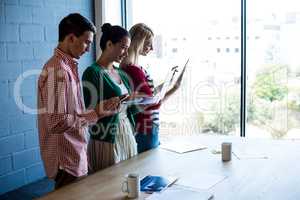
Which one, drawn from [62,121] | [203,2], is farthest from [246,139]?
[203,2]

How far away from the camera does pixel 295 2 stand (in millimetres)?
3512

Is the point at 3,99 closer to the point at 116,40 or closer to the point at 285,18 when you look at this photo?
the point at 116,40

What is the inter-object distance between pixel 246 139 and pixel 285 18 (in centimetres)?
139

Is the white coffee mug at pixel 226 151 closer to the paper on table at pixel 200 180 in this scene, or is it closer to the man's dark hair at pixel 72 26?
the paper on table at pixel 200 180

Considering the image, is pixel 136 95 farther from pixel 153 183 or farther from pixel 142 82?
pixel 153 183

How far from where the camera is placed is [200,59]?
403 centimetres

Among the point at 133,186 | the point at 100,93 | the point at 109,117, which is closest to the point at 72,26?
the point at 100,93

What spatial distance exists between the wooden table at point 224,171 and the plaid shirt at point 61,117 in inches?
6.0

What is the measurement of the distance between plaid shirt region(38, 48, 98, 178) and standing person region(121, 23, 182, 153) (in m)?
0.58

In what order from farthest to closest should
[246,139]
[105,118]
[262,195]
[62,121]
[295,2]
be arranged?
[295,2] → [246,139] → [105,118] → [62,121] → [262,195]

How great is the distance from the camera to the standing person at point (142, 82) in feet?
8.49

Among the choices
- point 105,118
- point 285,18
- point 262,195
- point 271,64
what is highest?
point 285,18

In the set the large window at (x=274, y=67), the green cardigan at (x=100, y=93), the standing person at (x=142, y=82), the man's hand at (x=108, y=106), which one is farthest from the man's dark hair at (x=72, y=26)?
the large window at (x=274, y=67)

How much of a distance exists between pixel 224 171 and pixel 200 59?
2.14 m
